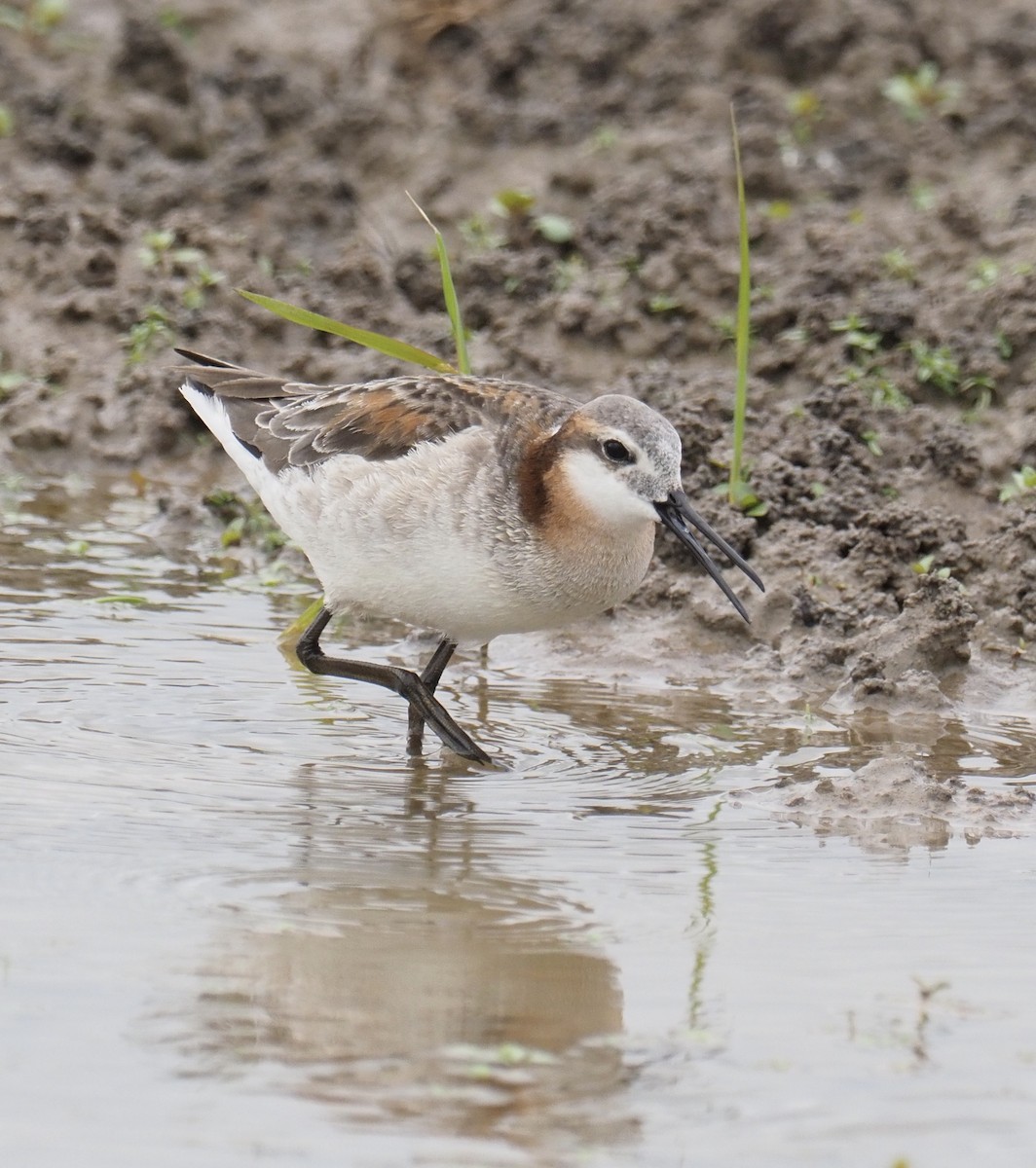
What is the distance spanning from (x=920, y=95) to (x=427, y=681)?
6.51m

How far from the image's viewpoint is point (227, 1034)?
4.41 m

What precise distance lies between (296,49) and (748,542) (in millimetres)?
6224

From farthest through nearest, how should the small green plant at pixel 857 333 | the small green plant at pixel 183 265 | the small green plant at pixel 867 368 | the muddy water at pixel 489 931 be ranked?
the small green plant at pixel 183 265 → the small green plant at pixel 857 333 → the small green plant at pixel 867 368 → the muddy water at pixel 489 931

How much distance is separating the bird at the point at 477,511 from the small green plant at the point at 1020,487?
85.1 inches

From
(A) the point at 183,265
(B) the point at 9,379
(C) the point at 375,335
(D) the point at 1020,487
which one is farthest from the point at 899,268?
(B) the point at 9,379

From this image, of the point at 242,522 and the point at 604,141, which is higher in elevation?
the point at 604,141

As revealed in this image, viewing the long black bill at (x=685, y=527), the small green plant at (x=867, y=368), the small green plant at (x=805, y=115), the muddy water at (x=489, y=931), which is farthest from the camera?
the small green plant at (x=805, y=115)

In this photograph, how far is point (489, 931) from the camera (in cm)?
512

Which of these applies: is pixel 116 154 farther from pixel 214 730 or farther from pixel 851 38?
pixel 214 730

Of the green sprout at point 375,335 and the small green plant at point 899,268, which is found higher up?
the small green plant at point 899,268

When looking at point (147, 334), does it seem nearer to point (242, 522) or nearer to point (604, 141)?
point (242, 522)

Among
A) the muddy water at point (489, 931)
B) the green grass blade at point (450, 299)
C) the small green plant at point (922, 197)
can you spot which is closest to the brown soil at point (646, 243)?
the small green plant at point (922, 197)

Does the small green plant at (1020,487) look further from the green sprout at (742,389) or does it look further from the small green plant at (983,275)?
the small green plant at (983,275)

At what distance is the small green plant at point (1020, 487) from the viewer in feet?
26.9
